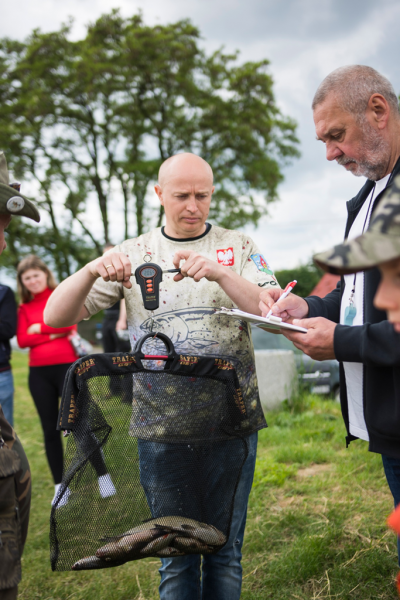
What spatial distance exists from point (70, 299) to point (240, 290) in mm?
674

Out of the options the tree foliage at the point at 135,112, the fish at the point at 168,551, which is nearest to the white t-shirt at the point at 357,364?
the fish at the point at 168,551

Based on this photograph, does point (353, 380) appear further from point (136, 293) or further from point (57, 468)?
point (57, 468)

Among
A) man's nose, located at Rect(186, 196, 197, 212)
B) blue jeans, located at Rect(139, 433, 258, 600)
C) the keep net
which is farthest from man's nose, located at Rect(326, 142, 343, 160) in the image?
blue jeans, located at Rect(139, 433, 258, 600)

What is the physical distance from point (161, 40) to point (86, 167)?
17.3 feet

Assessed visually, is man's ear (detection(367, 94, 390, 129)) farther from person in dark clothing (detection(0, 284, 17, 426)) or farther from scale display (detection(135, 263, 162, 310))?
person in dark clothing (detection(0, 284, 17, 426))

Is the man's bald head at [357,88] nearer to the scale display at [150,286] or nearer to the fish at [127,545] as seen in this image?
the scale display at [150,286]

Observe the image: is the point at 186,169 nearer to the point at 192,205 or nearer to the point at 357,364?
the point at 192,205

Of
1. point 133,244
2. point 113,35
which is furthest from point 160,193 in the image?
point 113,35

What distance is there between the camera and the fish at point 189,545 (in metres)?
1.74

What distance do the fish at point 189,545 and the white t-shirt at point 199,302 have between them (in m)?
0.51

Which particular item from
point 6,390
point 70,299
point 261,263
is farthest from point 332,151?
point 6,390

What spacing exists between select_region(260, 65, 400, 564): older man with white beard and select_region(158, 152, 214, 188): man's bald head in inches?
19.9

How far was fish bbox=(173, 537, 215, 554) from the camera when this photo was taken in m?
1.74

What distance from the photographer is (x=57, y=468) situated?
14.2ft
